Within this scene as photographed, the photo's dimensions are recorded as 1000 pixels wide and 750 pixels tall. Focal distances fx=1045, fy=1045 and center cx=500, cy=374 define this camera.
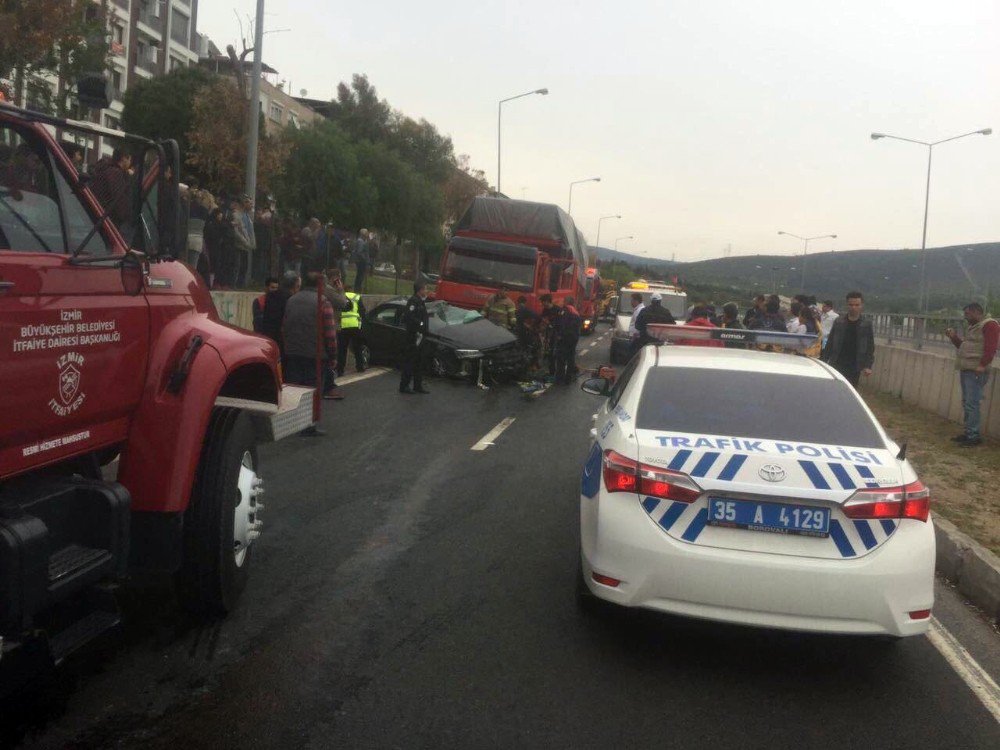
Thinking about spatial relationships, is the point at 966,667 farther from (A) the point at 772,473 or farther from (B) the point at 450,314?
(B) the point at 450,314

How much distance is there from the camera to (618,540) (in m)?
4.81

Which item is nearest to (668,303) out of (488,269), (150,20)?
(488,269)

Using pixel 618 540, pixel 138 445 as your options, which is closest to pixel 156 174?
pixel 138 445

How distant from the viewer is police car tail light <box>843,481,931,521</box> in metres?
4.66

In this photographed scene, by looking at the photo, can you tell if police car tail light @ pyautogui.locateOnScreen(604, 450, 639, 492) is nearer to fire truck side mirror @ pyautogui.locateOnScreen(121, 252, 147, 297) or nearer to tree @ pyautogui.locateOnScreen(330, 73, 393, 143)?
fire truck side mirror @ pyautogui.locateOnScreen(121, 252, 147, 297)

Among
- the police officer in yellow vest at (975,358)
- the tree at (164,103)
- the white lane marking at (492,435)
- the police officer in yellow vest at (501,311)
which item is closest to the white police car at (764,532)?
→ the white lane marking at (492,435)

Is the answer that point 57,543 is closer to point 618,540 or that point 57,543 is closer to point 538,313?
point 618,540

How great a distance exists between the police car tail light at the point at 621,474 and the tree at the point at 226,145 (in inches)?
865

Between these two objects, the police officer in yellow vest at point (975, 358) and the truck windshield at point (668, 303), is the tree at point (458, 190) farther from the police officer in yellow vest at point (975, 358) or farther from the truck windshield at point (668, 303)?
the police officer in yellow vest at point (975, 358)

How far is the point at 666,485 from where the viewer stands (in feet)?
15.7

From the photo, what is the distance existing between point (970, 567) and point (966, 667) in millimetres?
1826

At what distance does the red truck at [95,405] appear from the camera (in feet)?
11.3

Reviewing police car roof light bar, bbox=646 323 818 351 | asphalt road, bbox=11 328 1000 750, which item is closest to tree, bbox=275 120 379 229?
police car roof light bar, bbox=646 323 818 351

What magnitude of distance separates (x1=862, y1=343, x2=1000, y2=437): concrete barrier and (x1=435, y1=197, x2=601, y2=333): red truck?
700 centimetres
